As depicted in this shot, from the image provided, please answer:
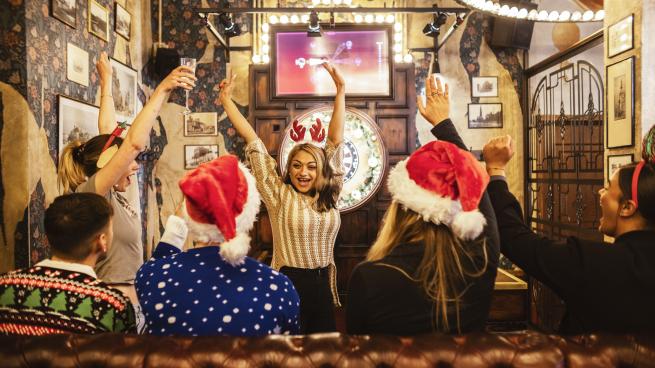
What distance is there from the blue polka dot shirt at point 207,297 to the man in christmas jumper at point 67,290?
0.38 feet

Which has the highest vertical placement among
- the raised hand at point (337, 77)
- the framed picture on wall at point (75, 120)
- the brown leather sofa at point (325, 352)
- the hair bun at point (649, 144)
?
the raised hand at point (337, 77)

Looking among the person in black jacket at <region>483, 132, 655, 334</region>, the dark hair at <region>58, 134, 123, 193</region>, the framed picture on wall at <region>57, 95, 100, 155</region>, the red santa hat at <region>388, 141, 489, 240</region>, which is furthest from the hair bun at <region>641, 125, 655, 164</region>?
the framed picture on wall at <region>57, 95, 100, 155</region>

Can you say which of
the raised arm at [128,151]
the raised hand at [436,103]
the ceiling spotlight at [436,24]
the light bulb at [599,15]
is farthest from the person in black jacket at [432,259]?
the ceiling spotlight at [436,24]

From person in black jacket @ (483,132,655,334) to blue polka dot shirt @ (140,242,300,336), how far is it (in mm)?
799

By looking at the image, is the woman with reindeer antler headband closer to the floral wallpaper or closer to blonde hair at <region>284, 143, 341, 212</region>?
blonde hair at <region>284, 143, 341, 212</region>

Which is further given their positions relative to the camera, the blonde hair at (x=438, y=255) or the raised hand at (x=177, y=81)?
the raised hand at (x=177, y=81)

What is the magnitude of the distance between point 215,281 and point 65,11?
282cm

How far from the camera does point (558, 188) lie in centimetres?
425

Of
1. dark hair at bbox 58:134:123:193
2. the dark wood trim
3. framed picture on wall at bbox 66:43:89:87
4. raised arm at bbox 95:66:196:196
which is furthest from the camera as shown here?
the dark wood trim

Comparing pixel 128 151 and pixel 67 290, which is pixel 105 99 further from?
pixel 67 290

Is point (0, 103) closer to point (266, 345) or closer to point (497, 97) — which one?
point (266, 345)

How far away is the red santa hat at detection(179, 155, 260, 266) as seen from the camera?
1.35 meters

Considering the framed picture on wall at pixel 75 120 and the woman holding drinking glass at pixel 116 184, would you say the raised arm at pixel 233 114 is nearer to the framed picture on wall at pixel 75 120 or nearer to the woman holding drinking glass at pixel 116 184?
the woman holding drinking glass at pixel 116 184

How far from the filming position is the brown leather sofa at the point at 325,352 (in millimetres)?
1253
